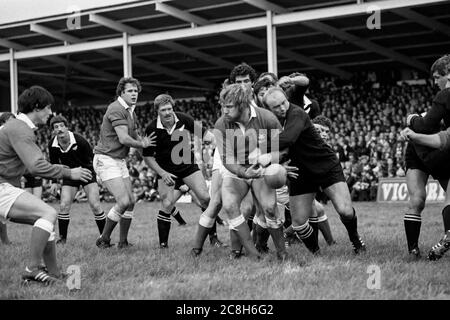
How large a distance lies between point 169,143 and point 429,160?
3.48 meters

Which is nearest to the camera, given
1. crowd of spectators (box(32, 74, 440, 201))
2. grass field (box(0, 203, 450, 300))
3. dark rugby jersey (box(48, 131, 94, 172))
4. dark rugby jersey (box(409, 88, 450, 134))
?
grass field (box(0, 203, 450, 300))

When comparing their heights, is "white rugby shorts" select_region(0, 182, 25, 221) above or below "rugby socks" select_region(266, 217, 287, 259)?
above

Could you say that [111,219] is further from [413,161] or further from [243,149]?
[413,161]

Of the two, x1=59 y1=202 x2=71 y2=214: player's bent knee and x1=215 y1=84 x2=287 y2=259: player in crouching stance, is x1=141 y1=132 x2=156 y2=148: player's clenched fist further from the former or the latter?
x1=59 y1=202 x2=71 y2=214: player's bent knee

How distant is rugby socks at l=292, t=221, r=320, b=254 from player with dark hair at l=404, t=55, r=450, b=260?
1029 mm

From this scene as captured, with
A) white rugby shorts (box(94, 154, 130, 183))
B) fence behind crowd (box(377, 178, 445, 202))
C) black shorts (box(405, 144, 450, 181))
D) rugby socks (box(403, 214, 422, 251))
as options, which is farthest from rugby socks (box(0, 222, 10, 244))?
fence behind crowd (box(377, 178, 445, 202))

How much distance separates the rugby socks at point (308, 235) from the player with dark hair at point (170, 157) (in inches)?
65.9

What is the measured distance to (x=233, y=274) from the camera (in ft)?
19.2

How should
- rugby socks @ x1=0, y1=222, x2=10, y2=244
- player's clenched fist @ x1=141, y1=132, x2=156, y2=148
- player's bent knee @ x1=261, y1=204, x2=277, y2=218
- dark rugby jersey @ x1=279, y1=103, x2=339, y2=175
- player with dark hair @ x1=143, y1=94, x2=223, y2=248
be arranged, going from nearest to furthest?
player's bent knee @ x1=261, y1=204, x2=277, y2=218 < dark rugby jersey @ x1=279, y1=103, x2=339, y2=175 < player's clenched fist @ x1=141, y1=132, x2=156, y2=148 < player with dark hair @ x1=143, y1=94, x2=223, y2=248 < rugby socks @ x1=0, y1=222, x2=10, y2=244

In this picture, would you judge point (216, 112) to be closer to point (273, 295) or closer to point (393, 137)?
point (393, 137)

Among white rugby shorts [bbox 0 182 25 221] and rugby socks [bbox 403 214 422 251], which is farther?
rugby socks [bbox 403 214 422 251]

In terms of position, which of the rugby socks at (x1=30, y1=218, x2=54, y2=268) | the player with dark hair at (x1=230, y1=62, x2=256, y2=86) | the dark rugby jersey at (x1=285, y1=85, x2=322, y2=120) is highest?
the player with dark hair at (x1=230, y1=62, x2=256, y2=86)

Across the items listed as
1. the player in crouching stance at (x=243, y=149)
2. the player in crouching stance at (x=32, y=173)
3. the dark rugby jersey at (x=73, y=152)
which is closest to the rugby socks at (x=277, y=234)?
Answer: the player in crouching stance at (x=243, y=149)

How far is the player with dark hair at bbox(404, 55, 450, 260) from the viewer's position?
6.24 metres
